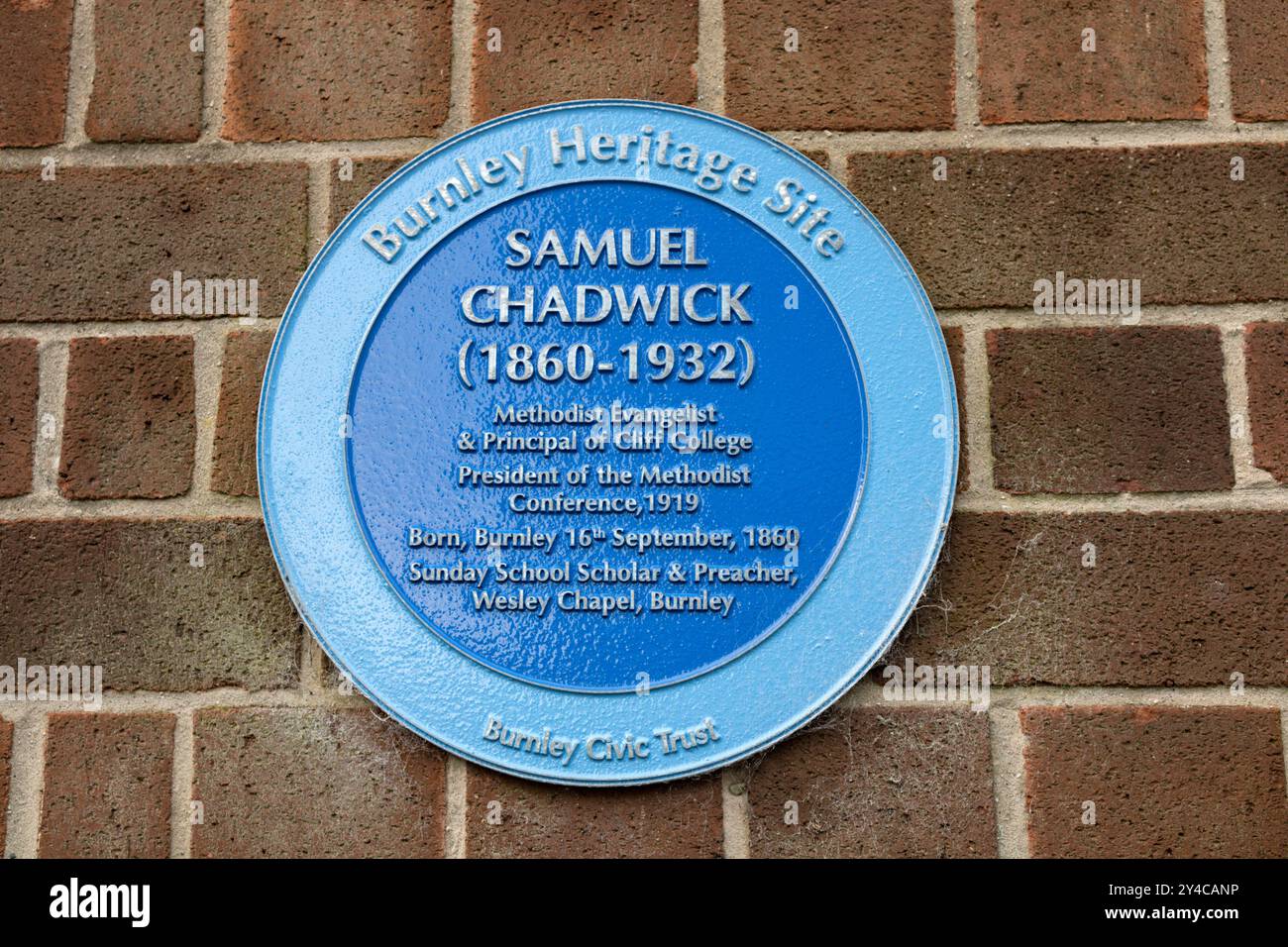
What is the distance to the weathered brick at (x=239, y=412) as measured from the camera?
199 cm

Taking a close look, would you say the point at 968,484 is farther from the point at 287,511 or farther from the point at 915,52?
the point at 287,511

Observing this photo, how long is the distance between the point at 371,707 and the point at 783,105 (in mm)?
1265

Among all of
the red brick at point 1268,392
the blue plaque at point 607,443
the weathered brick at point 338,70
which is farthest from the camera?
the weathered brick at point 338,70

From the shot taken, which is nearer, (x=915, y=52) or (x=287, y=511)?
(x=287, y=511)

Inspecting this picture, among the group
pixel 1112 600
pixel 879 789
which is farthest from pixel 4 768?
pixel 1112 600

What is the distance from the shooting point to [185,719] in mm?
1937

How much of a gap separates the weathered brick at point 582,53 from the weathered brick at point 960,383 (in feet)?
2.04

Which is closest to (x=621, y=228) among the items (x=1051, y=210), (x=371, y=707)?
(x=1051, y=210)

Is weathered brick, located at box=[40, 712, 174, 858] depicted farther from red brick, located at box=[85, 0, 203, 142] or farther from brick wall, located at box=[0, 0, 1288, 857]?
red brick, located at box=[85, 0, 203, 142]

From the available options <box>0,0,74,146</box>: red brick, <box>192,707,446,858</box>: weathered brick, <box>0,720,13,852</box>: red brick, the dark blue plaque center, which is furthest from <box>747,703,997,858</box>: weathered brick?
<box>0,0,74,146</box>: red brick

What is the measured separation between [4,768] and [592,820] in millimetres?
1009

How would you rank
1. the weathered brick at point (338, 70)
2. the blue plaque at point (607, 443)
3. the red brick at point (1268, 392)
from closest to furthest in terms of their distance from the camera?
1. the blue plaque at point (607, 443)
2. the red brick at point (1268, 392)
3. the weathered brick at point (338, 70)

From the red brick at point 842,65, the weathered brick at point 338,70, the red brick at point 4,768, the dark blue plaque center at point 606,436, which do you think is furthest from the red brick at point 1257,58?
the red brick at point 4,768

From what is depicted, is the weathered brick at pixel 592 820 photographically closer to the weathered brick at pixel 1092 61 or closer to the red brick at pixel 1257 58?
the weathered brick at pixel 1092 61
